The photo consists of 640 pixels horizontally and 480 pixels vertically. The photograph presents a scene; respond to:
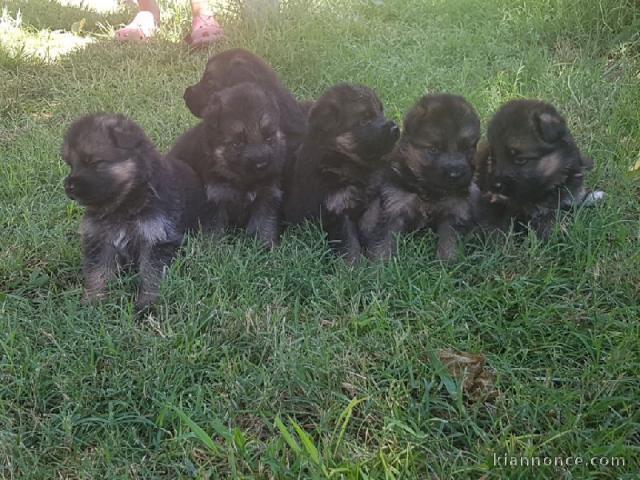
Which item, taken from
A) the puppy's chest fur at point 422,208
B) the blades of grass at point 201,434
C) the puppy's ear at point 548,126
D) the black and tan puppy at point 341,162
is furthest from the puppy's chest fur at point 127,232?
the puppy's ear at point 548,126

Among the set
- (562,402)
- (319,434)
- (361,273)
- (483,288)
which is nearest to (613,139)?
(483,288)

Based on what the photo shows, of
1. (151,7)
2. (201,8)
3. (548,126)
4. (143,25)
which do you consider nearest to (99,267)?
(548,126)

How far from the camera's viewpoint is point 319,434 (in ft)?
8.89

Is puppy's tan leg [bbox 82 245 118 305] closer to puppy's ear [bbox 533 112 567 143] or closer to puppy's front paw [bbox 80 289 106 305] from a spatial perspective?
puppy's front paw [bbox 80 289 106 305]

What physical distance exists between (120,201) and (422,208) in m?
1.87

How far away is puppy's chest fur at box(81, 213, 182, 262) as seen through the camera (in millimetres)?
3975

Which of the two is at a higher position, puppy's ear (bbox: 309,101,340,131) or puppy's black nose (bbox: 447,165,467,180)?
puppy's black nose (bbox: 447,165,467,180)

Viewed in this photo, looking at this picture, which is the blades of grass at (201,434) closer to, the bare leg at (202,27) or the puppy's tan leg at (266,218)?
the puppy's tan leg at (266,218)

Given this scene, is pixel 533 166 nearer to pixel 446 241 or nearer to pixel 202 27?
pixel 446 241

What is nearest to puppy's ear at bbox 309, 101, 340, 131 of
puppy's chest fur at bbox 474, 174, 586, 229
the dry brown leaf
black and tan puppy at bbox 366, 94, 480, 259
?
black and tan puppy at bbox 366, 94, 480, 259

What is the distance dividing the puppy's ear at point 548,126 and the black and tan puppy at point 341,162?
0.89 metres

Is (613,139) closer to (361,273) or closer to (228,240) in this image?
(361,273)

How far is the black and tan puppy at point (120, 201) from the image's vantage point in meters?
3.82

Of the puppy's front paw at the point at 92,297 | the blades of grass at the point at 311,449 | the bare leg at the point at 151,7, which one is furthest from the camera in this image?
the bare leg at the point at 151,7
